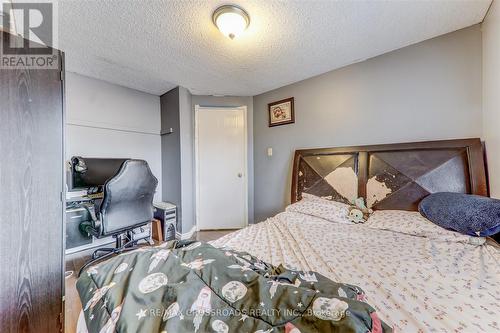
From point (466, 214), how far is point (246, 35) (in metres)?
2.21

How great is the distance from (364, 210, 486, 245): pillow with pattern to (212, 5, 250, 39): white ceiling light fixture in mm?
2033

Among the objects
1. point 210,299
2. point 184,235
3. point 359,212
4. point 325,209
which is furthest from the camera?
point 184,235

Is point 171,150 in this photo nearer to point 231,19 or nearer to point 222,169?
point 222,169

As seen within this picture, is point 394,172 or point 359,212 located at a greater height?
point 394,172

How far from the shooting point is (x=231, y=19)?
1.56 m

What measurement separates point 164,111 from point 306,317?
11.4ft

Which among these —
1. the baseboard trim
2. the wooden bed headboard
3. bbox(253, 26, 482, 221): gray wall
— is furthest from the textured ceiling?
the baseboard trim

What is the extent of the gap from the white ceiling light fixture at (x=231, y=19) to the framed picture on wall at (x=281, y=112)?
144cm

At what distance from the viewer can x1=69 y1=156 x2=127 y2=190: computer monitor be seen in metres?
2.38

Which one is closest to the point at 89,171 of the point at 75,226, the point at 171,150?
the point at 75,226

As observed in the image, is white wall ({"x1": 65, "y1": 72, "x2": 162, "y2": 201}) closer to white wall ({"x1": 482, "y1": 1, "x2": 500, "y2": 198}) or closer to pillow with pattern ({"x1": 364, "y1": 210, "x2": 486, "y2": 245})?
pillow with pattern ({"x1": 364, "y1": 210, "x2": 486, "y2": 245})

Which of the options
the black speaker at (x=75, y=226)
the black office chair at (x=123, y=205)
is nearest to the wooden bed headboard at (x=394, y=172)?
the black office chair at (x=123, y=205)

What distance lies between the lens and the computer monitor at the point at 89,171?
2377 millimetres

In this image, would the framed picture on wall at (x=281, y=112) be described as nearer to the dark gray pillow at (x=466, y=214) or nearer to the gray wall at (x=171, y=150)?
the gray wall at (x=171, y=150)
